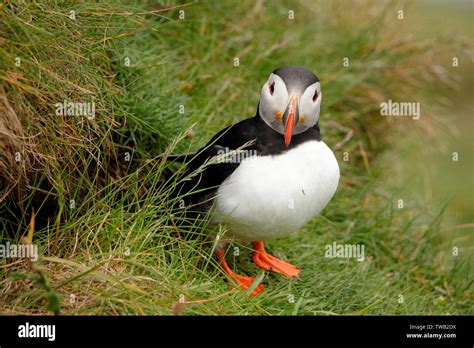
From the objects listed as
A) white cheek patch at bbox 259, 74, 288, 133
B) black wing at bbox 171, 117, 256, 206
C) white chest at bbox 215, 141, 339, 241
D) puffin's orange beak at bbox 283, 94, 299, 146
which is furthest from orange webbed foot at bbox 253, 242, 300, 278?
puffin's orange beak at bbox 283, 94, 299, 146

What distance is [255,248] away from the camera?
5.04m

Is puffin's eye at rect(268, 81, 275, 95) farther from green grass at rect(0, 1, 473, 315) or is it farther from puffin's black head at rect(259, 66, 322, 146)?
green grass at rect(0, 1, 473, 315)

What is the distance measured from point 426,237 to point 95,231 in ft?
9.92

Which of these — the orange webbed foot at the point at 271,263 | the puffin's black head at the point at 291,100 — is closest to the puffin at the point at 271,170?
the puffin's black head at the point at 291,100

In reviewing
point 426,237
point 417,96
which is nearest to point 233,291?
point 426,237

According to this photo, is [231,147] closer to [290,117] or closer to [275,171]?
[275,171]

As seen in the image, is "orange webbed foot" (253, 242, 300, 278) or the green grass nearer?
the green grass

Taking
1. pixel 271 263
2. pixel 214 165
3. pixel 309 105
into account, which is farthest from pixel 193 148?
pixel 309 105

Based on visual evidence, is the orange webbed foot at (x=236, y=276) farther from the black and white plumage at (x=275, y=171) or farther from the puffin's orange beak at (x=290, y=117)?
the puffin's orange beak at (x=290, y=117)

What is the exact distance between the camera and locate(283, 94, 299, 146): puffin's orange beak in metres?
4.06

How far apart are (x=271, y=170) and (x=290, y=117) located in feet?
1.13

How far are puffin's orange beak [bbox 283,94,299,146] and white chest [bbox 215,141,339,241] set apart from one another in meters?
0.18

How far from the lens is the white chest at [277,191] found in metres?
4.16

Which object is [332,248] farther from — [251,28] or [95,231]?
[251,28]
